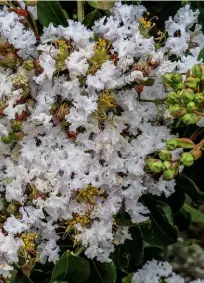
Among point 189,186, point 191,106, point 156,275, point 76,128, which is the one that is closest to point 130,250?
point 156,275

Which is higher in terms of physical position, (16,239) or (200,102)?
(200,102)

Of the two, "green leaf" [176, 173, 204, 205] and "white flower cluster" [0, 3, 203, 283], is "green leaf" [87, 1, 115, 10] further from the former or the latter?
"green leaf" [176, 173, 204, 205]

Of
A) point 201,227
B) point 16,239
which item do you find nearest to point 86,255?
point 16,239

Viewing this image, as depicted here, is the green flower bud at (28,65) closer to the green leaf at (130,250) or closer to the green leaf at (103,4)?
the green leaf at (103,4)

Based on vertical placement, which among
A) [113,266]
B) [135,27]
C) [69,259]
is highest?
[135,27]

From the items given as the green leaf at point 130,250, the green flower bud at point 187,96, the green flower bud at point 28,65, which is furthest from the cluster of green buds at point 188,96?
the green leaf at point 130,250

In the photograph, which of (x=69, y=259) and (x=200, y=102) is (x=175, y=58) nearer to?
(x=200, y=102)

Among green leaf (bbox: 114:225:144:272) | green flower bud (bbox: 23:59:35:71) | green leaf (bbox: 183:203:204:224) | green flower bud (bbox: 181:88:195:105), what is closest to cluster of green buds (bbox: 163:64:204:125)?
green flower bud (bbox: 181:88:195:105)
